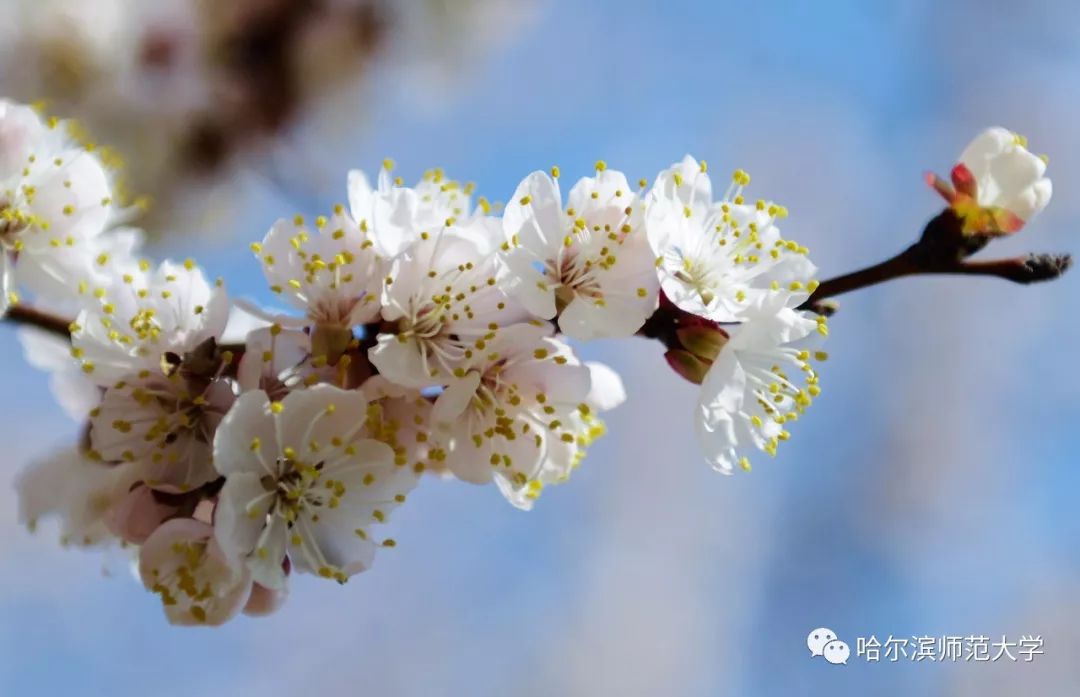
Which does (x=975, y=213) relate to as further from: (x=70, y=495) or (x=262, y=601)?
(x=70, y=495)

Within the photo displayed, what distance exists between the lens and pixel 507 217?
589 millimetres

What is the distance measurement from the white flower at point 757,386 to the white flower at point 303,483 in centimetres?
20

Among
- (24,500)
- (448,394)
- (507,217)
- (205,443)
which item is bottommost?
(24,500)

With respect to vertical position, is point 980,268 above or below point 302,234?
above

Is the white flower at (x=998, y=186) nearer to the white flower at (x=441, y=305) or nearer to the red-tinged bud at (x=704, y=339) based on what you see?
the red-tinged bud at (x=704, y=339)

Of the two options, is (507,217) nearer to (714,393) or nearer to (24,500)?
(714,393)

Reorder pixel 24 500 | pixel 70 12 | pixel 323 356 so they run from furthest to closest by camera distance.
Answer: pixel 70 12
pixel 24 500
pixel 323 356

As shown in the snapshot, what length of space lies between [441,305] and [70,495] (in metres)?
0.33

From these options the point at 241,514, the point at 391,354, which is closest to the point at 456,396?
the point at 391,354

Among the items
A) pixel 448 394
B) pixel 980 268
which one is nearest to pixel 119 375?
pixel 448 394

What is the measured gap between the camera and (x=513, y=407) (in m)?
0.61

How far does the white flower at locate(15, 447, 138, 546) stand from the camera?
0.67m

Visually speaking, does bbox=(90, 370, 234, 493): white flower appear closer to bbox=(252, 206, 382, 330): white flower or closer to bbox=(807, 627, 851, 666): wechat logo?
bbox=(252, 206, 382, 330): white flower

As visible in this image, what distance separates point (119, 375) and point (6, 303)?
8 centimetres
